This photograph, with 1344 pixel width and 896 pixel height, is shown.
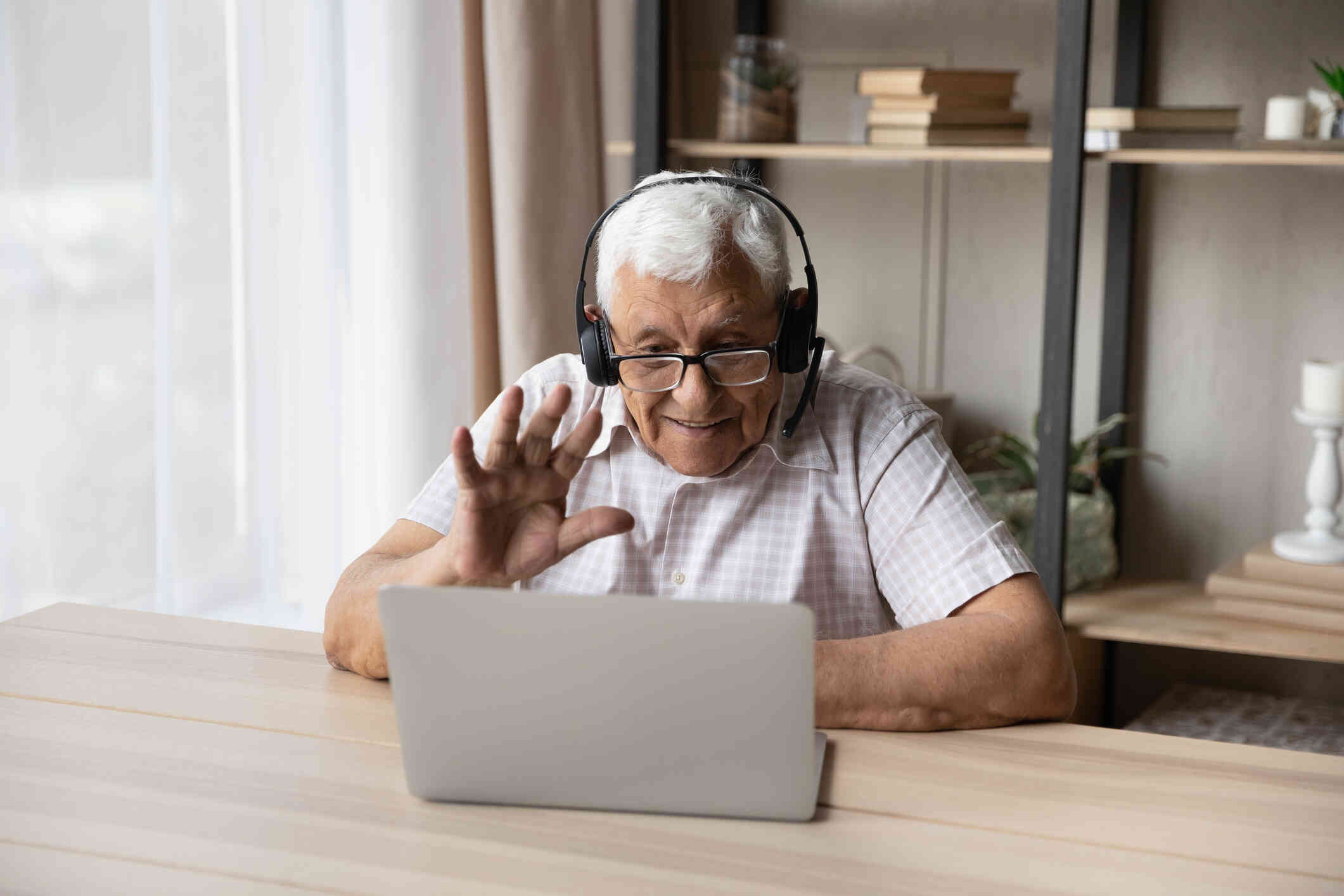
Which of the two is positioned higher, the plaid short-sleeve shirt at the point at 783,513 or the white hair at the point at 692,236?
the white hair at the point at 692,236

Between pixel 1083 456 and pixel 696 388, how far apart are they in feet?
4.14

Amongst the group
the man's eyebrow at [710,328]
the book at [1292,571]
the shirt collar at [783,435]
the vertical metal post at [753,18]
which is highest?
the vertical metal post at [753,18]

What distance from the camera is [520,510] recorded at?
1.23 meters

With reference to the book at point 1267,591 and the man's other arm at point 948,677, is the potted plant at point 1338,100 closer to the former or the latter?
the book at point 1267,591

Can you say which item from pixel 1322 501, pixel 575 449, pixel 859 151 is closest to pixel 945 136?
pixel 859 151

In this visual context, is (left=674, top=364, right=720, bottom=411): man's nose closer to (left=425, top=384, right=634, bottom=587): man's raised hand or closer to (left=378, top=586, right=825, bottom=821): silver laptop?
(left=425, top=384, right=634, bottom=587): man's raised hand

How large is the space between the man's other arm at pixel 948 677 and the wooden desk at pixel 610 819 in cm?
2

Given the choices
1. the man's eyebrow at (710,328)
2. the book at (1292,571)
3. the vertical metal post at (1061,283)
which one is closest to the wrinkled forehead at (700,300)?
the man's eyebrow at (710,328)

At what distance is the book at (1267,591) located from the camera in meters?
2.11

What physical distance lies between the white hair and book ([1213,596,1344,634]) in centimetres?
122

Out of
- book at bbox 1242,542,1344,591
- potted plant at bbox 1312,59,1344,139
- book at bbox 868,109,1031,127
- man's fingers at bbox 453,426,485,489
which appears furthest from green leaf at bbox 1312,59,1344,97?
man's fingers at bbox 453,426,485,489

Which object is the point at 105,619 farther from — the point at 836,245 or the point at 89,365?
the point at 836,245

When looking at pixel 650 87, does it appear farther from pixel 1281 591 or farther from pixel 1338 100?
pixel 1281 591

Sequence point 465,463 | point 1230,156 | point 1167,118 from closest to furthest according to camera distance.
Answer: point 465,463 → point 1230,156 → point 1167,118
